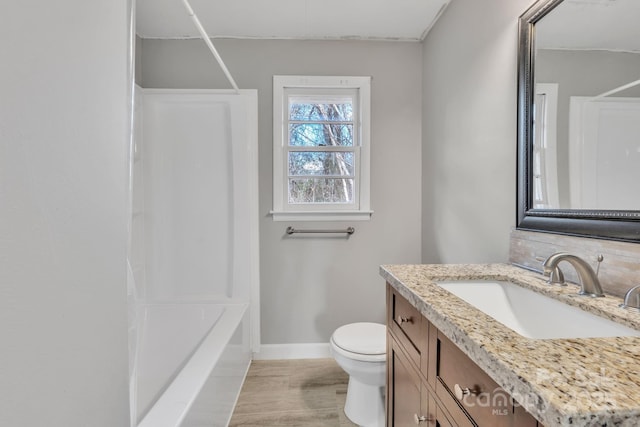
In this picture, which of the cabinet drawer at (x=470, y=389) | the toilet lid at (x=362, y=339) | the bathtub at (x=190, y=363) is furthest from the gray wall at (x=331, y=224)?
the cabinet drawer at (x=470, y=389)

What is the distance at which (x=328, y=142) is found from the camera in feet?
7.14

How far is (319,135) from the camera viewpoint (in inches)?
85.7

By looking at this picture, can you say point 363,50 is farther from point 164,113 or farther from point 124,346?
point 124,346

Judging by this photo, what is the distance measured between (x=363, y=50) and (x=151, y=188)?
1.83 meters

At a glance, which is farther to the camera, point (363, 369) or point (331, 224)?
point (331, 224)

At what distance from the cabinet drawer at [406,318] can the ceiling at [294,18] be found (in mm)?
1743

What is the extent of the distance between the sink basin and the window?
44.4 inches

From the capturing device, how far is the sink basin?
736mm

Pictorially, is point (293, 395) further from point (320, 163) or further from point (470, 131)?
point (470, 131)

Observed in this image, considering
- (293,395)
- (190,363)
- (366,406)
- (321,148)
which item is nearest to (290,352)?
(293,395)

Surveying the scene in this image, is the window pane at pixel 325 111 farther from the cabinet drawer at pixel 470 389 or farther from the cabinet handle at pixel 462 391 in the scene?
the cabinet handle at pixel 462 391

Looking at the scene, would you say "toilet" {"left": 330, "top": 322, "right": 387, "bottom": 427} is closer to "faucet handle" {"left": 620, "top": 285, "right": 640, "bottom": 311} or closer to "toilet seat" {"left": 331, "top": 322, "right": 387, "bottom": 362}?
"toilet seat" {"left": 331, "top": 322, "right": 387, "bottom": 362}

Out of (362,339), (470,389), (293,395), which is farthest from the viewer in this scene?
(293,395)

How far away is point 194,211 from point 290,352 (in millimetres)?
1254
